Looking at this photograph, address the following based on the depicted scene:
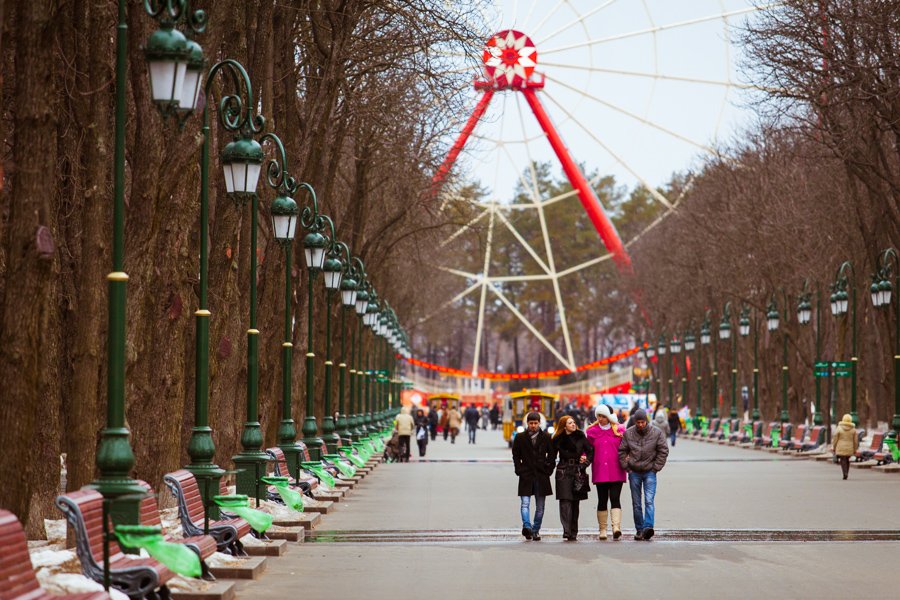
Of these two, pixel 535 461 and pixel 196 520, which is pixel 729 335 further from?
pixel 196 520

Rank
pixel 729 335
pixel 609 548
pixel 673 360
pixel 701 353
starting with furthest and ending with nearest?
pixel 673 360 → pixel 701 353 → pixel 729 335 → pixel 609 548

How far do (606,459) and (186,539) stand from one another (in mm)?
7505

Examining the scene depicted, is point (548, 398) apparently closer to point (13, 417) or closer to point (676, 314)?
point (676, 314)

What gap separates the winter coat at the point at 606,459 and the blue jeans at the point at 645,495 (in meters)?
0.18

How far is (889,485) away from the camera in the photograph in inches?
1223

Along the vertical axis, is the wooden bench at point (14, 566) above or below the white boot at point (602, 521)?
above

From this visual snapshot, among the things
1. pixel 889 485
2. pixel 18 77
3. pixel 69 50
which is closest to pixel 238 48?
pixel 69 50

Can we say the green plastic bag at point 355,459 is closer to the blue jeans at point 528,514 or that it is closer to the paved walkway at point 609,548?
the paved walkway at point 609,548

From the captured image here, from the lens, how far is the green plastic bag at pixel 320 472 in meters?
26.9

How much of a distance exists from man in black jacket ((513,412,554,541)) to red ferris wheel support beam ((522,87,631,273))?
74.5m

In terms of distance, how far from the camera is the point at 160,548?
37.3 feet

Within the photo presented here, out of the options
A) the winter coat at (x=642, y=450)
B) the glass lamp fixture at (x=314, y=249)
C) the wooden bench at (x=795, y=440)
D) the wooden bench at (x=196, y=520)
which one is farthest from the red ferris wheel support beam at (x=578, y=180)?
the wooden bench at (x=196, y=520)

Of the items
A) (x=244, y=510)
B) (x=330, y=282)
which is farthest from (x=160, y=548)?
(x=330, y=282)

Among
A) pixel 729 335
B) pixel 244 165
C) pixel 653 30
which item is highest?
pixel 653 30
